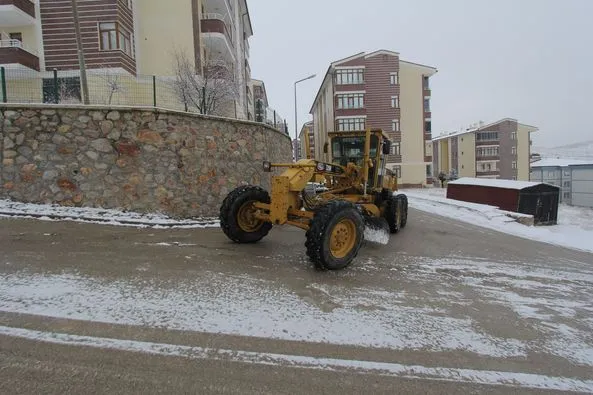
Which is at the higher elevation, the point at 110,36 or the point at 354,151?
the point at 110,36

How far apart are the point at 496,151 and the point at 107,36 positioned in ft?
230

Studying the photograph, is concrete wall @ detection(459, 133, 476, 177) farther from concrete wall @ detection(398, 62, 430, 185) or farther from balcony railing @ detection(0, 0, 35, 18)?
balcony railing @ detection(0, 0, 35, 18)

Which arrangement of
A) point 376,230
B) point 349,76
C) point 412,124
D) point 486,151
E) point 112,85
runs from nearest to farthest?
1. point 376,230
2. point 112,85
3. point 349,76
4. point 412,124
5. point 486,151

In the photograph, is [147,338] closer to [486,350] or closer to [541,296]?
[486,350]

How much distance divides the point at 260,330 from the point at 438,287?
3.02 meters

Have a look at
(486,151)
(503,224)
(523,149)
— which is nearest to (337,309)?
(503,224)

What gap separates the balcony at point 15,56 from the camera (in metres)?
18.1

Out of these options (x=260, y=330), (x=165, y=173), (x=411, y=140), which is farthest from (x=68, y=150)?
(x=411, y=140)

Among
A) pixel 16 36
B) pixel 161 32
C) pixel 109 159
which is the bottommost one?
pixel 109 159

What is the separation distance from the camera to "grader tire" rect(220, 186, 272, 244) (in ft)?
25.6

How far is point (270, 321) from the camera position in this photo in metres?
4.46

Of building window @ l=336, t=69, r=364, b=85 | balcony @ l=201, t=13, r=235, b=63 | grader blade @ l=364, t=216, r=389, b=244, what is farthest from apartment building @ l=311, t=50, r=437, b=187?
grader blade @ l=364, t=216, r=389, b=244

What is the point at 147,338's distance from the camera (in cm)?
392

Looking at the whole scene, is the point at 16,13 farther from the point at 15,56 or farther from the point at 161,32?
the point at 161,32
